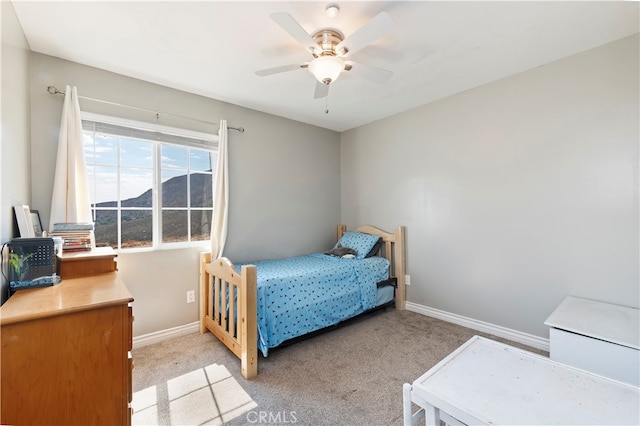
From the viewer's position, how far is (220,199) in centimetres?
286

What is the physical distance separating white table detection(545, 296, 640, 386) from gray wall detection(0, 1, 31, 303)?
3.01 metres

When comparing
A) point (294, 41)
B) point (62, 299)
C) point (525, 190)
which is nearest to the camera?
point (62, 299)

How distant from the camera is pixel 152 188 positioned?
2619 mm

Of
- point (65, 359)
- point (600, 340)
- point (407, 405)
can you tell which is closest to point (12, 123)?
point (65, 359)

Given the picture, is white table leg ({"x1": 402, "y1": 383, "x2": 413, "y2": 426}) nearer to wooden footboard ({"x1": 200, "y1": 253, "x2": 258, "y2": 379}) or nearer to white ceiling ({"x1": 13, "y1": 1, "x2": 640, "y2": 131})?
wooden footboard ({"x1": 200, "y1": 253, "x2": 258, "y2": 379})

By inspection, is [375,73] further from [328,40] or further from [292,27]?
[292,27]

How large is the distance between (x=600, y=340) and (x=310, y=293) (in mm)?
1927

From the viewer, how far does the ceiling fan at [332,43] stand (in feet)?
4.68

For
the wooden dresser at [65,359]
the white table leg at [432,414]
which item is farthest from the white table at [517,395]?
the wooden dresser at [65,359]

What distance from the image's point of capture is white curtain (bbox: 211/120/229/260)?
282 centimetres

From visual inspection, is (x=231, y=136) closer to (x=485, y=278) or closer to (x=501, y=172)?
(x=501, y=172)

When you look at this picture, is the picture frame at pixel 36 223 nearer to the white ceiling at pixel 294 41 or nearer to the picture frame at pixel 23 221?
the picture frame at pixel 23 221

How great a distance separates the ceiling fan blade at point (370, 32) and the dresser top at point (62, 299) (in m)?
1.69

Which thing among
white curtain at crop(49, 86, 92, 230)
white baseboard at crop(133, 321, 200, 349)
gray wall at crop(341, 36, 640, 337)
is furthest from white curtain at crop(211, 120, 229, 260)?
gray wall at crop(341, 36, 640, 337)
